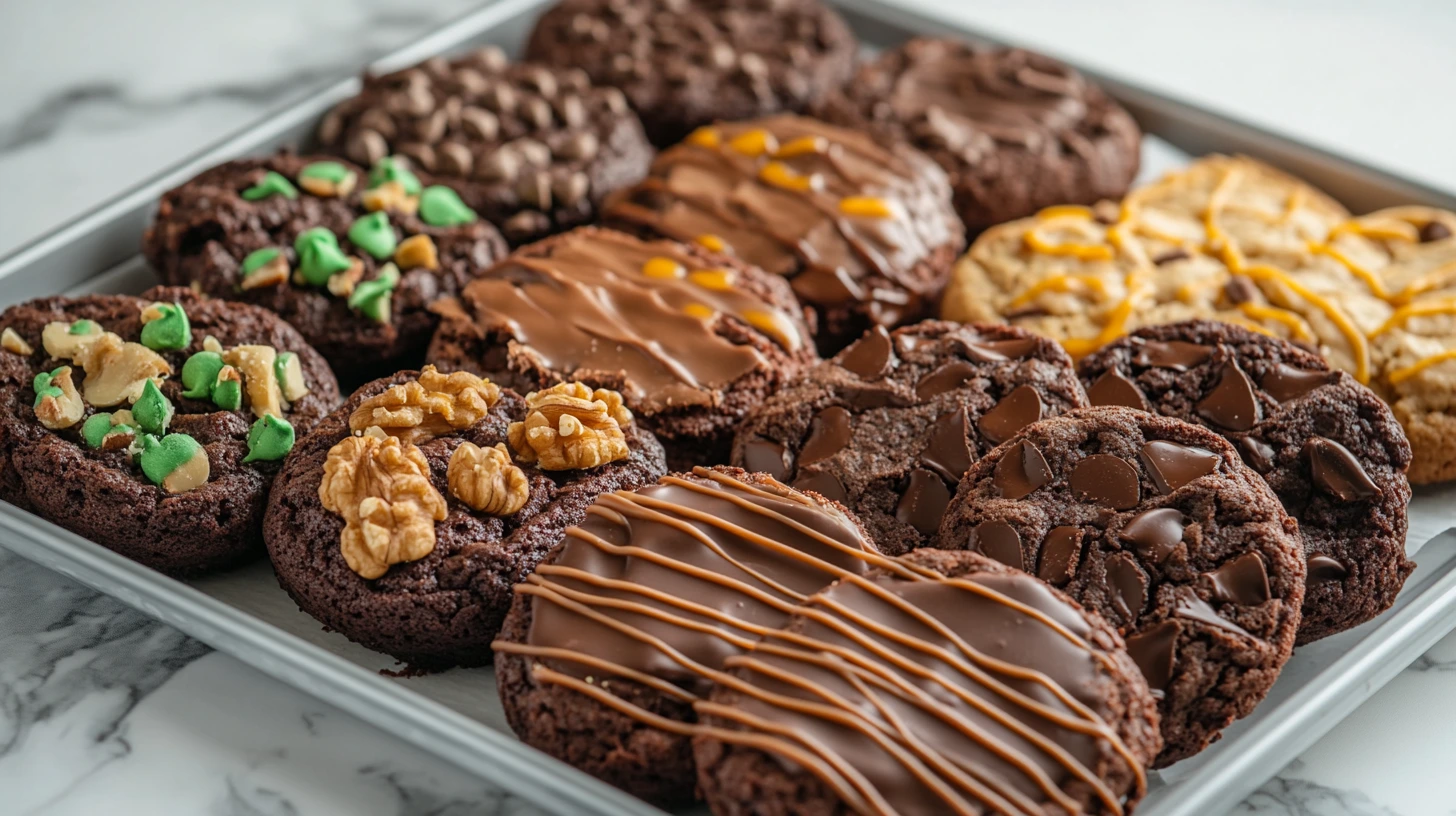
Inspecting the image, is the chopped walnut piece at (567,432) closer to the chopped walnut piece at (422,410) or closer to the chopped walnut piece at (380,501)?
the chopped walnut piece at (422,410)

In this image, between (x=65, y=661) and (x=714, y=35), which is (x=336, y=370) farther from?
(x=714, y=35)

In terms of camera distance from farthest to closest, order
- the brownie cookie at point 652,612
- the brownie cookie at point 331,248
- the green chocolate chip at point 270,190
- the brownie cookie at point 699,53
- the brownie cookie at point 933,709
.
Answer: the brownie cookie at point 699,53 < the green chocolate chip at point 270,190 < the brownie cookie at point 331,248 < the brownie cookie at point 652,612 < the brownie cookie at point 933,709

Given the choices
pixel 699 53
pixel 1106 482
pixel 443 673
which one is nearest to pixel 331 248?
pixel 443 673

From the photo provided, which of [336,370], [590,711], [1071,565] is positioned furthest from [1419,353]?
[336,370]

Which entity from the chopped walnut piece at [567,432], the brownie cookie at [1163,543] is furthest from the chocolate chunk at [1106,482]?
the chopped walnut piece at [567,432]

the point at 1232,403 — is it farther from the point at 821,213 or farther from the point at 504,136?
the point at 504,136

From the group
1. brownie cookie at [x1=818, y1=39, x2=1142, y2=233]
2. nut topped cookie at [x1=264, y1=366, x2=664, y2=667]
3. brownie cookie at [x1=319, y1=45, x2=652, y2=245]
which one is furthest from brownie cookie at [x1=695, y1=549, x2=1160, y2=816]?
brownie cookie at [x1=818, y1=39, x2=1142, y2=233]
